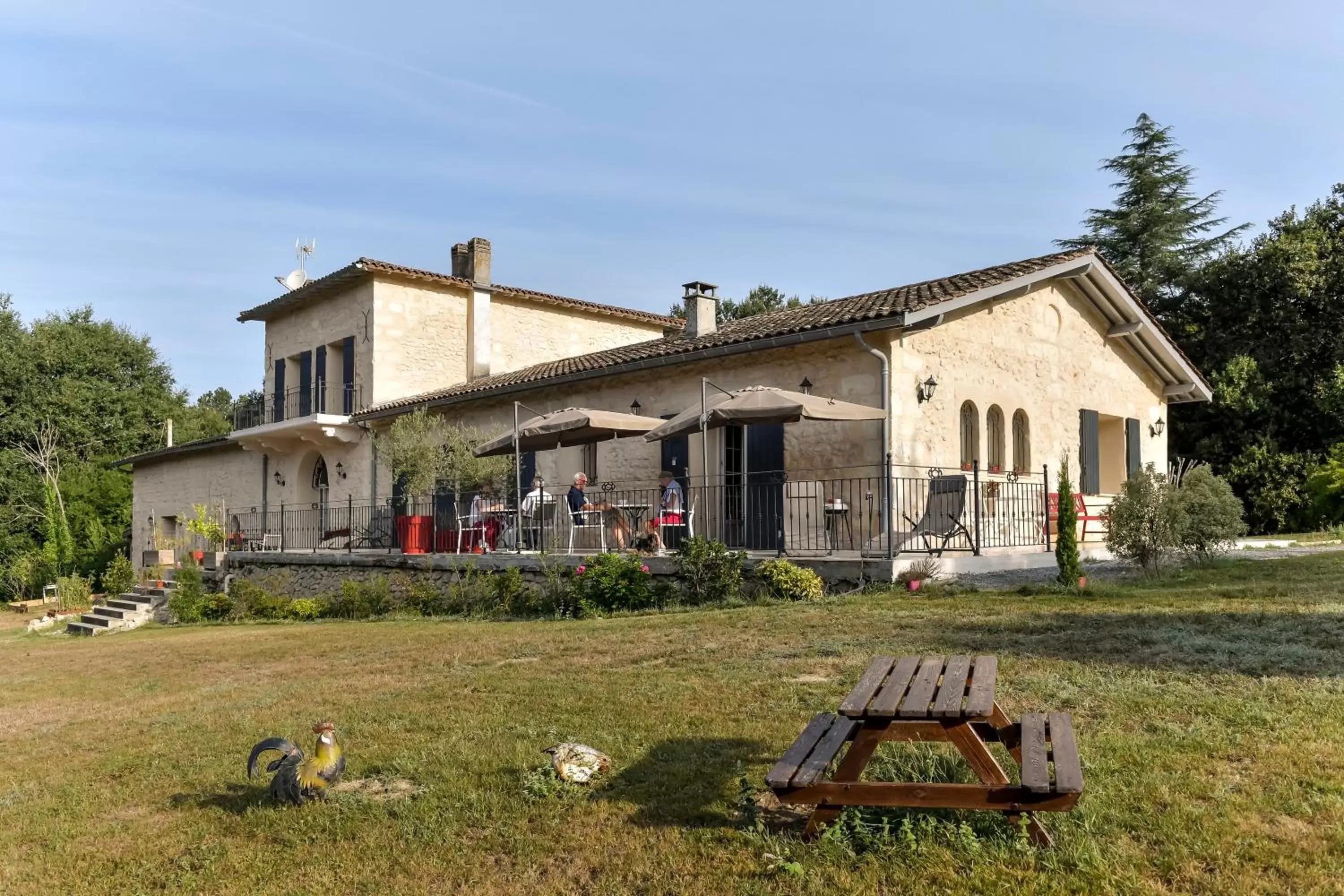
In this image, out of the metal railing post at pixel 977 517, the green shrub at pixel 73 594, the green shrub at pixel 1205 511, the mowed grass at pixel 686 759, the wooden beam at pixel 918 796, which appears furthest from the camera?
the green shrub at pixel 73 594

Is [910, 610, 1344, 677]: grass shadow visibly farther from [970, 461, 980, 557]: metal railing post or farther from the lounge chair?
the lounge chair

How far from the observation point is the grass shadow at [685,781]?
4078mm

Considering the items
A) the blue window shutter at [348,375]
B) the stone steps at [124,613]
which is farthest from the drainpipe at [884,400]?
the stone steps at [124,613]

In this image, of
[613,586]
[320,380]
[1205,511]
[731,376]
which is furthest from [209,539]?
[1205,511]

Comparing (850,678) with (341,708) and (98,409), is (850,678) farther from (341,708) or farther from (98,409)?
(98,409)

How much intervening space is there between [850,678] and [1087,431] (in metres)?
11.3

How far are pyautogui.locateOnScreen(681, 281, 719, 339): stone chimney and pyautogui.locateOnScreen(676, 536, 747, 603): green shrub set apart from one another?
668 centimetres

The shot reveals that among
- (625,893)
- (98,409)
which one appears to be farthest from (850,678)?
(98,409)

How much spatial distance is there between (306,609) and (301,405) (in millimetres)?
9278

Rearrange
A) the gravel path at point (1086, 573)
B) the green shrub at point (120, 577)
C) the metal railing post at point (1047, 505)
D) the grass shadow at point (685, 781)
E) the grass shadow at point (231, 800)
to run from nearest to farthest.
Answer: the grass shadow at point (685, 781) → the grass shadow at point (231, 800) → the gravel path at point (1086, 573) → the metal railing post at point (1047, 505) → the green shrub at point (120, 577)

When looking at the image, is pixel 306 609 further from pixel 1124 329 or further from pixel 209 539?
pixel 1124 329

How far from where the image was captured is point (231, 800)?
4.84m

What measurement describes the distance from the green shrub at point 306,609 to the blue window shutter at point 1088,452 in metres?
11.7

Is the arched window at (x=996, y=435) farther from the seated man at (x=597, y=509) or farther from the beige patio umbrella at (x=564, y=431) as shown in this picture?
the seated man at (x=597, y=509)
